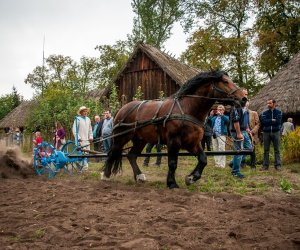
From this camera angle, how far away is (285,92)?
54.0 ft

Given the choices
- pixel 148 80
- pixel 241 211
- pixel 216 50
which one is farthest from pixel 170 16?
pixel 241 211

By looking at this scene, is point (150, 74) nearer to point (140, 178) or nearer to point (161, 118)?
point (140, 178)

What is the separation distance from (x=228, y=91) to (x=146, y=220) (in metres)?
3.09

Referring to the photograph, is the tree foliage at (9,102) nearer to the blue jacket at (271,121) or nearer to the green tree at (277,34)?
the green tree at (277,34)

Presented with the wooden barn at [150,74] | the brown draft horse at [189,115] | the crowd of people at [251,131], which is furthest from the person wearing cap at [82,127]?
the wooden barn at [150,74]

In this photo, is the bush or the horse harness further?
the bush

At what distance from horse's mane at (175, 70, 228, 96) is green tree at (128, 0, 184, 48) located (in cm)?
2463

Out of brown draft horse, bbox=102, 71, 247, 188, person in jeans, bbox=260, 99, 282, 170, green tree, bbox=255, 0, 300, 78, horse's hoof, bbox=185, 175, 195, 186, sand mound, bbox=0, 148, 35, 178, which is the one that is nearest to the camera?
brown draft horse, bbox=102, 71, 247, 188

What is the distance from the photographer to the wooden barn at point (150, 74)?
788 inches

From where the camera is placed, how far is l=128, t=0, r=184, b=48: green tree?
3030 centimetres

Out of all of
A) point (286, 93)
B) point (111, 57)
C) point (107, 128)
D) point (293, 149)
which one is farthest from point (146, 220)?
point (111, 57)

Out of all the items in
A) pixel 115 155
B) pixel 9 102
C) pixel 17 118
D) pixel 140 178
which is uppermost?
pixel 9 102

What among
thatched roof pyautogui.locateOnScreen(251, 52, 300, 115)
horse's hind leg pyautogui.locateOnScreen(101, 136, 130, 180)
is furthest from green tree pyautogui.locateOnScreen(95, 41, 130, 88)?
horse's hind leg pyautogui.locateOnScreen(101, 136, 130, 180)

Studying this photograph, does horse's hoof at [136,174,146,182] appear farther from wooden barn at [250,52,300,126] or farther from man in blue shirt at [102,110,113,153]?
wooden barn at [250,52,300,126]
